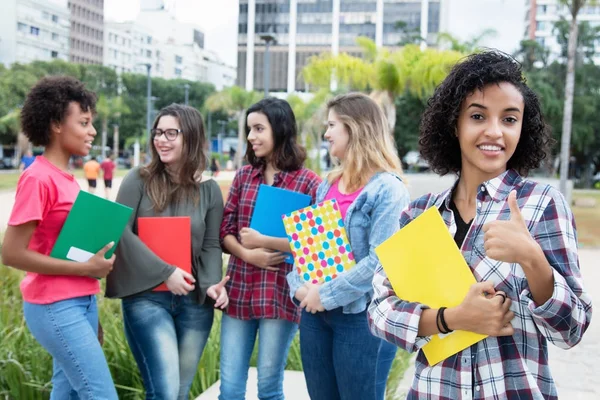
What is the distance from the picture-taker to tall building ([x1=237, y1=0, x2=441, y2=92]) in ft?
297

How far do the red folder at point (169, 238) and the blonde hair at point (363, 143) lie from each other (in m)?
0.79

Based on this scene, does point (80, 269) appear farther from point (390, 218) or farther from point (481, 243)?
point (481, 243)

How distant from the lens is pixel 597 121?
39.0 meters

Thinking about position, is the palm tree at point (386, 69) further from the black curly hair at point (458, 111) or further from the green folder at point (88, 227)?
the black curly hair at point (458, 111)

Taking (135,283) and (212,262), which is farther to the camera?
(212,262)

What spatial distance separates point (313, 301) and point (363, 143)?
27.1 inches

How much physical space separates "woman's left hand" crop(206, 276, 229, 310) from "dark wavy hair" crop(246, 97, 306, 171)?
0.64 meters

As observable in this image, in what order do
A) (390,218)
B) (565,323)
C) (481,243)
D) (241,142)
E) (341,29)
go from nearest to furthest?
1. (565,323)
2. (481,243)
3. (390,218)
4. (241,142)
5. (341,29)

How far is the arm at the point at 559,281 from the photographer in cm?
133

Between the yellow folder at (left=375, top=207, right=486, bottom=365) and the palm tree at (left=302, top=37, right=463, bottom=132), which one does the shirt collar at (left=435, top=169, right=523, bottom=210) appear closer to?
the yellow folder at (left=375, top=207, right=486, bottom=365)

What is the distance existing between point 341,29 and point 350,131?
95156mm

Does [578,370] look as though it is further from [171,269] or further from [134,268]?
[134,268]

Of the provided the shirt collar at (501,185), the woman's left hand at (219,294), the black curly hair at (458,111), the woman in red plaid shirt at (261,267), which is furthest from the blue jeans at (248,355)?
the shirt collar at (501,185)

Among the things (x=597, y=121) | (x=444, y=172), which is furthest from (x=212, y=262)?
(x=597, y=121)
